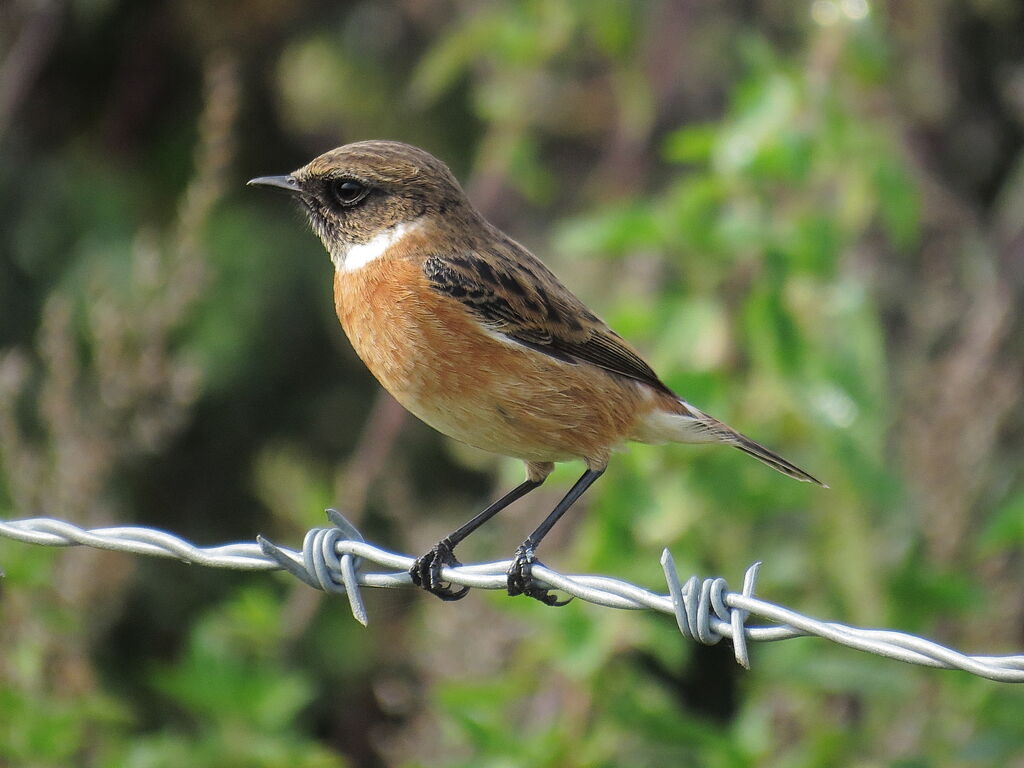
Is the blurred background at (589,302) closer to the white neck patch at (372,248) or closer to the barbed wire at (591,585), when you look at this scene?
the white neck patch at (372,248)

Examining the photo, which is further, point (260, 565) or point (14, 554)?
point (14, 554)

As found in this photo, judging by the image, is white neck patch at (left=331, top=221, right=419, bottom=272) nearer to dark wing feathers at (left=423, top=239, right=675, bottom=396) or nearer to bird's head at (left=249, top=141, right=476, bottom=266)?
bird's head at (left=249, top=141, right=476, bottom=266)

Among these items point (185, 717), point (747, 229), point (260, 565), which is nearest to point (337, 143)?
point (185, 717)

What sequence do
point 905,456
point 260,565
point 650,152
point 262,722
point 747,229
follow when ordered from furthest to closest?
1. point 650,152
2. point 905,456
3. point 262,722
4. point 747,229
5. point 260,565

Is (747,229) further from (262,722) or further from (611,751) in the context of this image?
(262,722)

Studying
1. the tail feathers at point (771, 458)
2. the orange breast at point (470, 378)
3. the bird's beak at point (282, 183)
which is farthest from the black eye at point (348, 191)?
the tail feathers at point (771, 458)

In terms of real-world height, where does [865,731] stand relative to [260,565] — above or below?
below

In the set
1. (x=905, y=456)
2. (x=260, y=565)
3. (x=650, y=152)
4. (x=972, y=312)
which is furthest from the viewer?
(x=650, y=152)

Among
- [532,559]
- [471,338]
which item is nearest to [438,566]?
[532,559]
